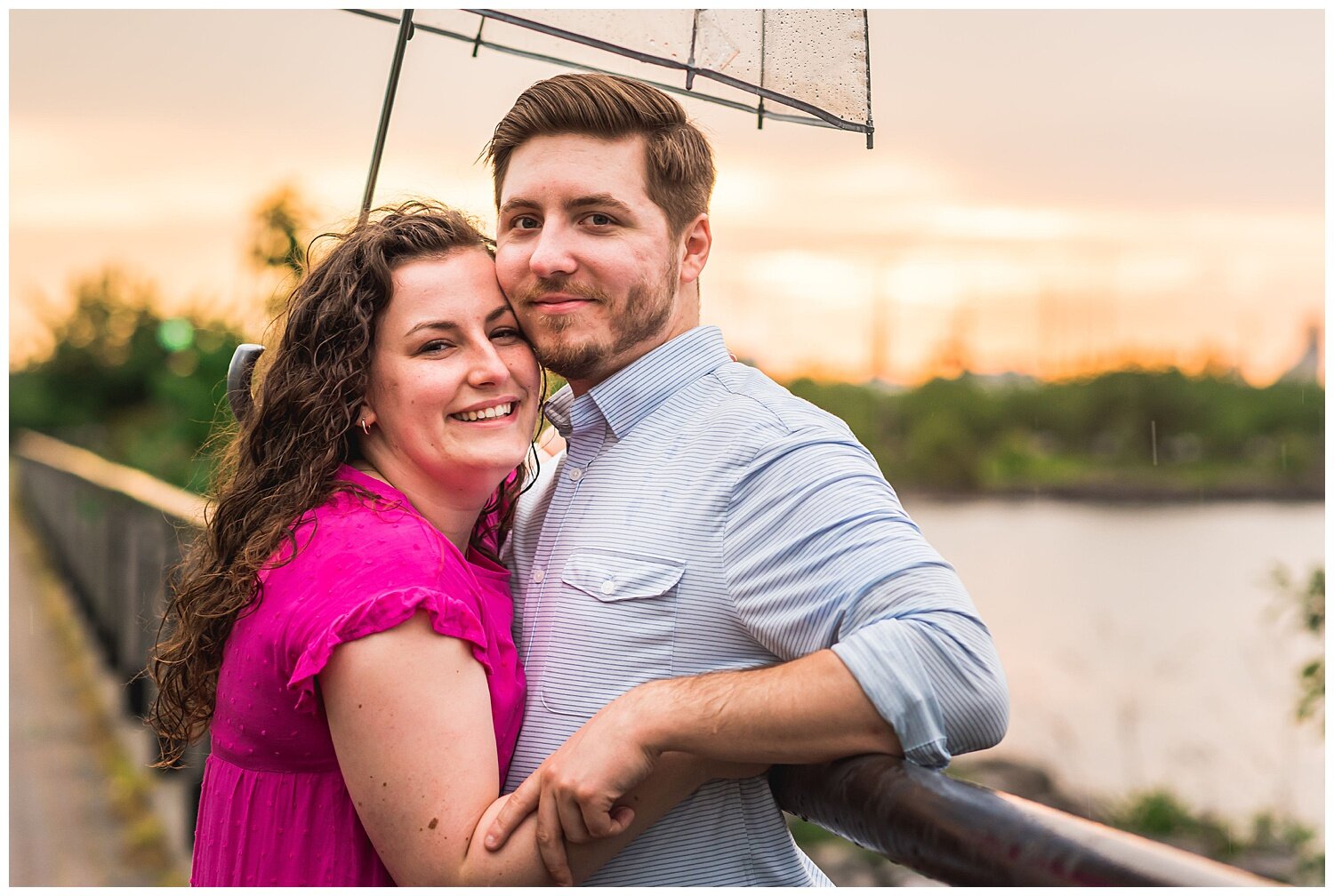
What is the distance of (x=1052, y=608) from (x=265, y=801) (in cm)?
2510

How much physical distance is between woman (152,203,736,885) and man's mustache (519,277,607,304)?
0.05m

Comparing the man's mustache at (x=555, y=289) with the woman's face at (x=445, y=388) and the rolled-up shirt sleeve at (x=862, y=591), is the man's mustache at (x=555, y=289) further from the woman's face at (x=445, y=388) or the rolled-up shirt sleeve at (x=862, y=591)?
the rolled-up shirt sleeve at (x=862, y=591)

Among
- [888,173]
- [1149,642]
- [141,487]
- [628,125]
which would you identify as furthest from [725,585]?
[1149,642]

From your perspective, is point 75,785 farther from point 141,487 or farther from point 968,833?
point 968,833

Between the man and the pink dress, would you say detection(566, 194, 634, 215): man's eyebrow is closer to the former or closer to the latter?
the man

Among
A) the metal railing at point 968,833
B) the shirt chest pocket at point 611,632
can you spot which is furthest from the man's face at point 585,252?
the metal railing at point 968,833

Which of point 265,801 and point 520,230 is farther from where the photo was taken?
point 520,230

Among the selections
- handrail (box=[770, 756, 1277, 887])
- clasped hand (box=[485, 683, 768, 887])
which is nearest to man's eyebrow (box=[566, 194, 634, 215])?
clasped hand (box=[485, 683, 768, 887])

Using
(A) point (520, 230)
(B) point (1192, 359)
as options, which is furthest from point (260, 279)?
(B) point (1192, 359)

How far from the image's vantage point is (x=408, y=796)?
1.57 metres

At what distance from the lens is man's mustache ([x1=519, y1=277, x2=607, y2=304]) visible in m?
1.93

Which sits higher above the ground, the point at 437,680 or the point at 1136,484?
the point at 437,680

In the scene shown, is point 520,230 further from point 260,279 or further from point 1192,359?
point 1192,359

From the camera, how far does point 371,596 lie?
62.4 inches
